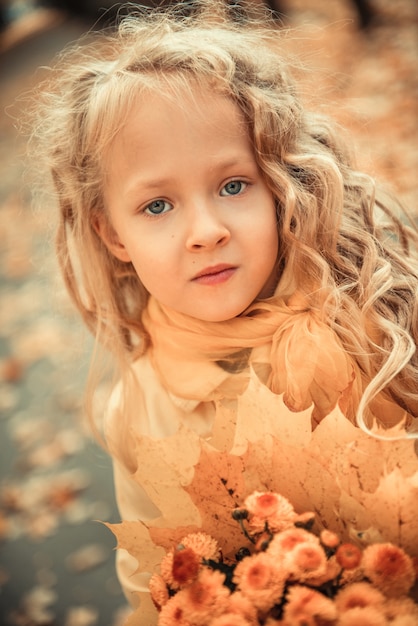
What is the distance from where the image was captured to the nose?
1.14m

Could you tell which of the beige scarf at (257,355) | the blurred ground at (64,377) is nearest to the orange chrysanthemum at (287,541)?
the beige scarf at (257,355)

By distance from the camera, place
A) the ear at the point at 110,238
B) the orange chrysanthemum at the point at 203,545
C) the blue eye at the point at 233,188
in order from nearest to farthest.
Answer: the orange chrysanthemum at the point at 203,545 → the blue eye at the point at 233,188 → the ear at the point at 110,238

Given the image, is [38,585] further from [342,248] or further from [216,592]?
[216,592]

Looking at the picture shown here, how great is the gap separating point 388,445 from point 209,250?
0.58 metres

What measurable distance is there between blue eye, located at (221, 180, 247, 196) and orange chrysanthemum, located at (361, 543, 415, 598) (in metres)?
0.76

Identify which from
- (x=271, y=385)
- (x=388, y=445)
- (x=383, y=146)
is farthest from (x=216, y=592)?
(x=383, y=146)

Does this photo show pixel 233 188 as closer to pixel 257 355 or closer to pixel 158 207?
pixel 158 207

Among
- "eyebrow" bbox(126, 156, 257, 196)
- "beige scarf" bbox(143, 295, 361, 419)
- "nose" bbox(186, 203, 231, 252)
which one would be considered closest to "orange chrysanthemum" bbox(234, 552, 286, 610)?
"beige scarf" bbox(143, 295, 361, 419)

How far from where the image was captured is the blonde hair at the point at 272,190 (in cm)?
123

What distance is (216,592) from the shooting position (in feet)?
2.06

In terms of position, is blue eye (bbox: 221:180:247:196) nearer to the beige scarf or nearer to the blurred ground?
the beige scarf

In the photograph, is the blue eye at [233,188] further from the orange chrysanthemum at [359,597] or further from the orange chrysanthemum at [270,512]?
the orange chrysanthemum at [359,597]

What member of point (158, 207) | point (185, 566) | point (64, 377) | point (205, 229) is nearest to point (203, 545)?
point (185, 566)

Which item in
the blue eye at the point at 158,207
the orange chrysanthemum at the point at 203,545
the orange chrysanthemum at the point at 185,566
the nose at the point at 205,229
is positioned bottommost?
the orange chrysanthemum at the point at 203,545
